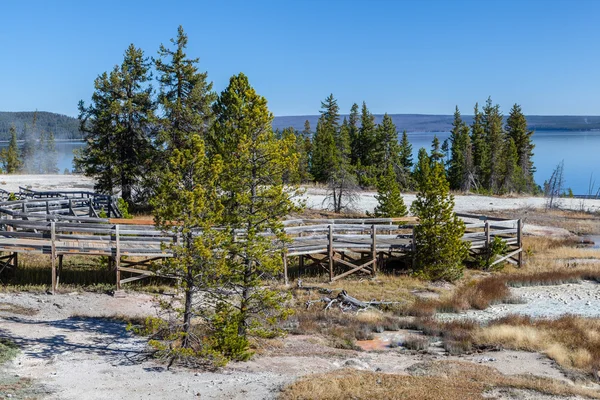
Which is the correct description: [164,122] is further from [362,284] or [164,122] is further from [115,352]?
[115,352]

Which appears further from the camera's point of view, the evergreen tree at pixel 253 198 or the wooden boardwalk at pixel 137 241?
the wooden boardwalk at pixel 137 241

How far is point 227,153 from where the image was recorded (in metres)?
14.7

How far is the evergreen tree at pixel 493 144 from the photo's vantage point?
78.1 m

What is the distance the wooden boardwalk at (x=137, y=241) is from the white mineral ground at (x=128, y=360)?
63.6 inches

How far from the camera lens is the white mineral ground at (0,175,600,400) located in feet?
38.4

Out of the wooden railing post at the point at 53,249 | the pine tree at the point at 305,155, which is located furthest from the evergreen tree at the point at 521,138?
the wooden railing post at the point at 53,249

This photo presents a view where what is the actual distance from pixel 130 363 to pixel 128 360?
0.24m

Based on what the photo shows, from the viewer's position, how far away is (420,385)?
11898 millimetres

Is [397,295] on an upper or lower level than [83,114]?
lower

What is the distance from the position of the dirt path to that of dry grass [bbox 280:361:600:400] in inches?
23.6

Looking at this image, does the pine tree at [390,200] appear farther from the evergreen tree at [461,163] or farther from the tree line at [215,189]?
the evergreen tree at [461,163]

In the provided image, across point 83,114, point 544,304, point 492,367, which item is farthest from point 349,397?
point 83,114

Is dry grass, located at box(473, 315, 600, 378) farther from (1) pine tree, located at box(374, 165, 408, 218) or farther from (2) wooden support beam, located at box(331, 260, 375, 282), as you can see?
(1) pine tree, located at box(374, 165, 408, 218)

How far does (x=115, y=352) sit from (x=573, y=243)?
32.2 metres
